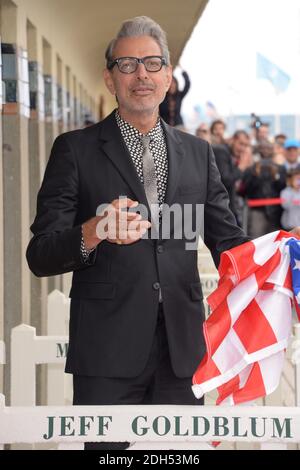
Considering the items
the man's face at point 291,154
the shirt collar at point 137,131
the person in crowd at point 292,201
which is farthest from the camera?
the man's face at point 291,154

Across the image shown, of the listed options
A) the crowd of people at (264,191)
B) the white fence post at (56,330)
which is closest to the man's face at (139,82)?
the white fence post at (56,330)

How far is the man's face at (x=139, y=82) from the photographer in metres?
3.82

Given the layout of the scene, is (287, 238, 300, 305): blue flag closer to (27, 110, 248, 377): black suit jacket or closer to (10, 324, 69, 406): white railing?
(27, 110, 248, 377): black suit jacket

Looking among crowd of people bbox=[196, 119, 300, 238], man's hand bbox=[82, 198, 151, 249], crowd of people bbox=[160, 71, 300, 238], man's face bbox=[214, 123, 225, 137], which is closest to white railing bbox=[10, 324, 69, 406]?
man's hand bbox=[82, 198, 151, 249]

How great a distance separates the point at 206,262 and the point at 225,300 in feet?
17.3

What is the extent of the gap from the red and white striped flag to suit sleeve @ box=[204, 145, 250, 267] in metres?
0.19

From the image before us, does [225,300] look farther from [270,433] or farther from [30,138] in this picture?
[30,138]

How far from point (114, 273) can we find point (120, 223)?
0.52 m

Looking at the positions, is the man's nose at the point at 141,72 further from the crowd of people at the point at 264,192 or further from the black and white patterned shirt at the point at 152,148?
the crowd of people at the point at 264,192

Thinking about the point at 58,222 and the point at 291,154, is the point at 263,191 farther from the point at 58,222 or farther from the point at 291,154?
the point at 58,222

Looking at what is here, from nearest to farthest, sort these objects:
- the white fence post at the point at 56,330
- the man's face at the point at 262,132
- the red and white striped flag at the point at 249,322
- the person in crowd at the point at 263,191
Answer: the red and white striped flag at the point at 249,322 → the white fence post at the point at 56,330 → the person in crowd at the point at 263,191 → the man's face at the point at 262,132

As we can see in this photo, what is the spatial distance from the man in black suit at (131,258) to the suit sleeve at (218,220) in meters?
0.09

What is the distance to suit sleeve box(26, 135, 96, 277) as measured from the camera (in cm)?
361

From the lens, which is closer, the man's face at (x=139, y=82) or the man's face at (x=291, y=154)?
the man's face at (x=139, y=82)
